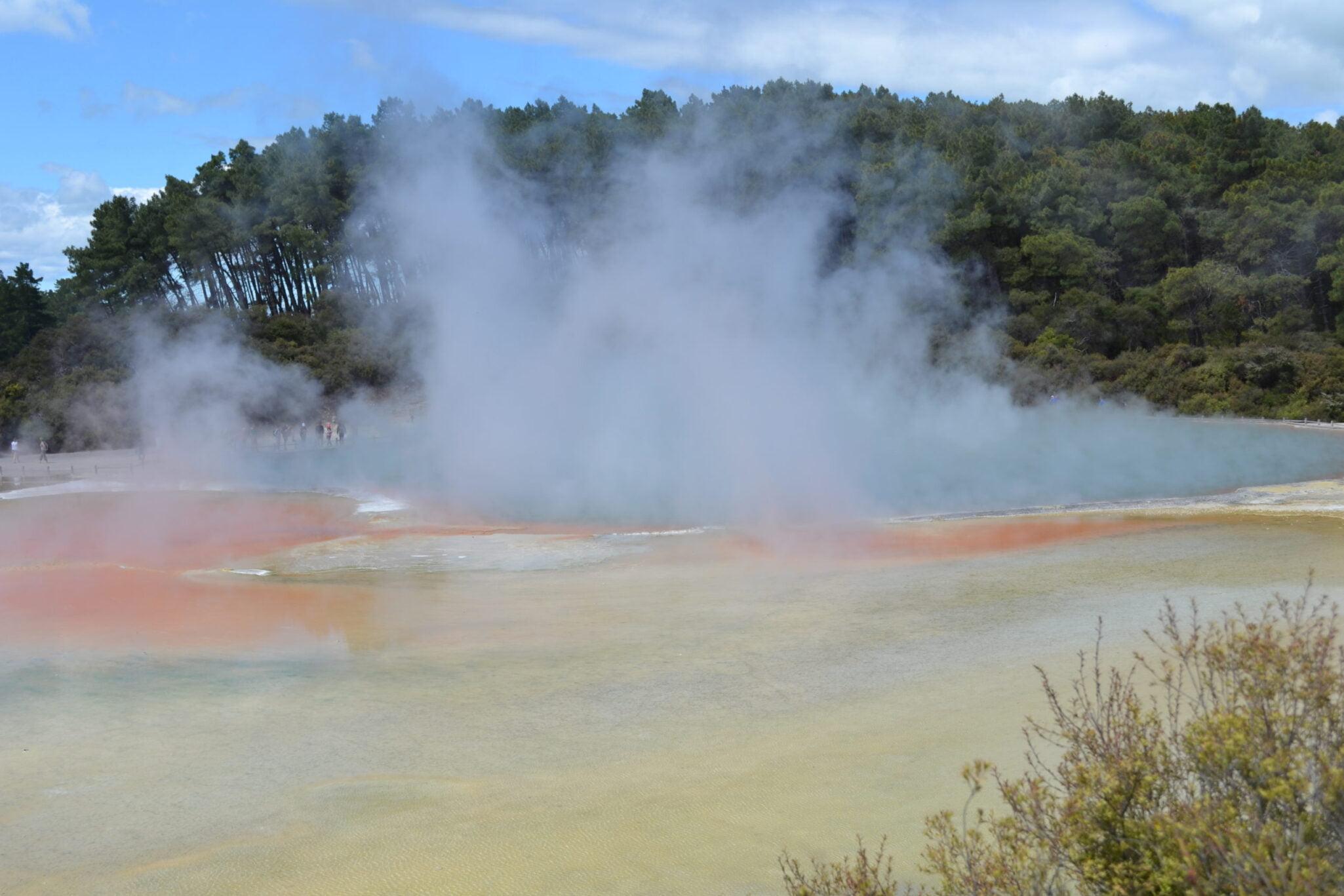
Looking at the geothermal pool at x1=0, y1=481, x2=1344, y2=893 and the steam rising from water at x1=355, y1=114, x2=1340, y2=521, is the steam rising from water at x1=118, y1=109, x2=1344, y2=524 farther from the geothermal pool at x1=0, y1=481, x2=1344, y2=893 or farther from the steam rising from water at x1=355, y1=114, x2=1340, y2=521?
the geothermal pool at x1=0, y1=481, x2=1344, y2=893

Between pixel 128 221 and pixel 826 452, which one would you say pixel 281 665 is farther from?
pixel 128 221

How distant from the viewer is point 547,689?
7.46 meters

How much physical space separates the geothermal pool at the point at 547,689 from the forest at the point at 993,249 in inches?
527

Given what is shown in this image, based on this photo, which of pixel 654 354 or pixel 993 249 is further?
pixel 993 249

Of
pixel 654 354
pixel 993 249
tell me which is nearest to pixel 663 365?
pixel 654 354

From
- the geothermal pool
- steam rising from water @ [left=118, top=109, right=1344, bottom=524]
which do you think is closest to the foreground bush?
the geothermal pool

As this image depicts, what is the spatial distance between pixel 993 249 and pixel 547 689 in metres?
30.8

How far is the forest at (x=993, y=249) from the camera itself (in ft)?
95.0

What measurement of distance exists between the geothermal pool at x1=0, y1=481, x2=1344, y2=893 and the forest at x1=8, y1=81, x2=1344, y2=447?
527 inches

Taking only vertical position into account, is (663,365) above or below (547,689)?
above

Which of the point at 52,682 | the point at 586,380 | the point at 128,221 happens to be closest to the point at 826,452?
the point at 586,380

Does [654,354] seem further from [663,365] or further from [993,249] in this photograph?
[993,249]

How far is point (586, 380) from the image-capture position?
1878 cm

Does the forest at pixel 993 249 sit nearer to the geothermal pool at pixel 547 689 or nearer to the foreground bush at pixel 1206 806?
the geothermal pool at pixel 547 689
